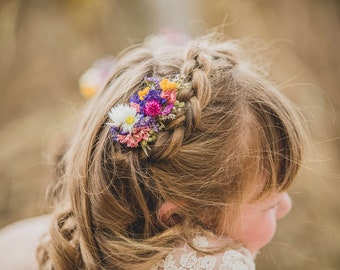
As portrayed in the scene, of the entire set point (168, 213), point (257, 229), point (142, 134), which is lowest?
point (257, 229)

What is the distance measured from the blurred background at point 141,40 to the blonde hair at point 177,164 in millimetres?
859

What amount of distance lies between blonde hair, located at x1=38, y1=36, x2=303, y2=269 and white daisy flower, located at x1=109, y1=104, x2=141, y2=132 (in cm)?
4

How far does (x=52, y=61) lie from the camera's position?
248cm

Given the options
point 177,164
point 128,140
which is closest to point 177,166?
point 177,164

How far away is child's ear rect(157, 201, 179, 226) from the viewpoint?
0.96 m

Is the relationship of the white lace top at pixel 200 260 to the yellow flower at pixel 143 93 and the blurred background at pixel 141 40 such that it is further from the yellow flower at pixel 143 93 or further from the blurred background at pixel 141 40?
the blurred background at pixel 141 40

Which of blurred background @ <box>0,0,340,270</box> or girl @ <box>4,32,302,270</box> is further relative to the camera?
blurred background @ <box>0,0,340,270</box>

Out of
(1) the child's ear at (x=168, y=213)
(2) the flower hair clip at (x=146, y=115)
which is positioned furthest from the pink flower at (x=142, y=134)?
(1) the child's ear at (x=168, y=213)

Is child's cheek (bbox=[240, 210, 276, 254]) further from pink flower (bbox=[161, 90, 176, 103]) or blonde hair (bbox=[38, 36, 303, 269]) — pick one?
pink flower (bbox=[161, 90, 176, 103])

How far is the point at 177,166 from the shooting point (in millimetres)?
932

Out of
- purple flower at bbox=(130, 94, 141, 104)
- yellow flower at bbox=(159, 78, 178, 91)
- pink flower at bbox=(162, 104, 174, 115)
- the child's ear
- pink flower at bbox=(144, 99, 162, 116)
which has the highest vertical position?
purple flower at bbox=(130, 94, 141, 104)

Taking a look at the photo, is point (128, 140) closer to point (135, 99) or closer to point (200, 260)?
point (135, 99)

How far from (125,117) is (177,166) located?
135mm

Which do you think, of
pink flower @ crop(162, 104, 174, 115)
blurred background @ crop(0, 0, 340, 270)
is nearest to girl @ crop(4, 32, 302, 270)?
pink flower @ crop(162, 104, 174, 115)
